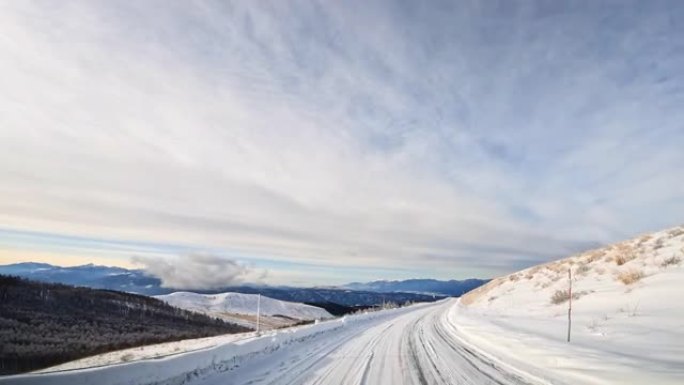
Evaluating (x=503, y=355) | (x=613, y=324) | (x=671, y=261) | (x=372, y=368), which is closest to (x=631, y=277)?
(x=671, y=261)

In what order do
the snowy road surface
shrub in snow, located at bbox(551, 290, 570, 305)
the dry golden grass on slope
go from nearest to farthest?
1. the snowy road surface
2. the dry golden grass on slope
3. shrub in snow, located at bbox(551, 290, 570, 305)

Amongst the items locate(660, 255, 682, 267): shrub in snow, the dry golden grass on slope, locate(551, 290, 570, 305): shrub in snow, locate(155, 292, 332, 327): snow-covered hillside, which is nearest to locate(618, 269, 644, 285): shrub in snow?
the dry golden grass on slope

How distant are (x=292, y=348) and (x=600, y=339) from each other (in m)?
9.55

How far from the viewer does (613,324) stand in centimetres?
1392

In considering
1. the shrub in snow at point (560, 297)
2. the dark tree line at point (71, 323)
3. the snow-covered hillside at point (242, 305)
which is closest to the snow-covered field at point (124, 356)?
the dark tree line at point (71, 323)

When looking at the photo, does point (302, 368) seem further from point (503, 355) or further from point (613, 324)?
point (613, 324)

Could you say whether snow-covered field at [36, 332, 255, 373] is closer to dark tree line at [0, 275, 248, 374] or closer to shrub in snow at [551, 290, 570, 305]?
dark tree line at [0, 275, 248, 374]

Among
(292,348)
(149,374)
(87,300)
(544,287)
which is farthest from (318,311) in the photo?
(149,374)

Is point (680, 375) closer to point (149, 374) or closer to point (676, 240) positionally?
point (149, 374)

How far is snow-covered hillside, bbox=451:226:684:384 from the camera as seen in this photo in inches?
333

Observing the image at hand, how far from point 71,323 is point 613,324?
35.6m

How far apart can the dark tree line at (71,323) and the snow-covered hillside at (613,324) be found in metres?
16.1

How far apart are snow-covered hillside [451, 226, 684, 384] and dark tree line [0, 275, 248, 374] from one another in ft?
52.9

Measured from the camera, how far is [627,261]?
76.8ft
